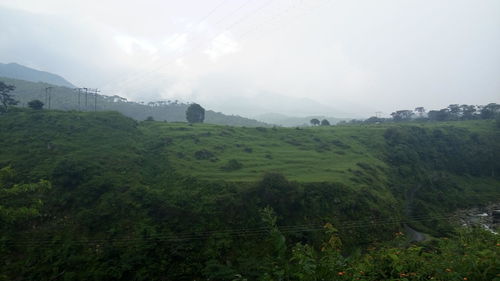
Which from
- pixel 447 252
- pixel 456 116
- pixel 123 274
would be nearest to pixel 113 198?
pixel 123 274

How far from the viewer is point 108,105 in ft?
517

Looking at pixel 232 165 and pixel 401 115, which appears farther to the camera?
pixel 401 115

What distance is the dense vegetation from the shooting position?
7.75 meters

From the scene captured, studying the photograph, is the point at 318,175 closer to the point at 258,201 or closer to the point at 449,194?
the point at 258,201

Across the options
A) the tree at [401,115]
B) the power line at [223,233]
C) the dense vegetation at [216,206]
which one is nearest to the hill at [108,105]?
the tree at [401,115]

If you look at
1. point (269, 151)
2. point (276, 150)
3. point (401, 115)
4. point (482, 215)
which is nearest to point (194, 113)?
point (276, 150)

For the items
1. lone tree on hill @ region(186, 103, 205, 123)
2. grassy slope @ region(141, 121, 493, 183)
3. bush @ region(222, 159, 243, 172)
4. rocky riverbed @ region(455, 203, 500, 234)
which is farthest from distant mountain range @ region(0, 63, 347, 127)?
rocky riverbed @ region(455, 203, 500, 234)

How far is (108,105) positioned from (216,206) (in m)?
145

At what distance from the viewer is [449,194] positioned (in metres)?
54.8

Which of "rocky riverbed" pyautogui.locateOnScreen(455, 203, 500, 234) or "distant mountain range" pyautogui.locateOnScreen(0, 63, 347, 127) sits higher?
"distant mountain range" pyautogui.locateOnScreen(0, 63, 347, 127)

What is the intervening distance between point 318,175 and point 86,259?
102ft

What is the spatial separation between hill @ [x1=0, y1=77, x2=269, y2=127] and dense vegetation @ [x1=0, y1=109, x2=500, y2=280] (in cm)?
8682

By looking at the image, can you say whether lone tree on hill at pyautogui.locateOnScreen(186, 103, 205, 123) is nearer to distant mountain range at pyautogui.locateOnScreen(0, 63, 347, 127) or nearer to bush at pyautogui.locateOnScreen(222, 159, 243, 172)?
distant mountain range at pyautogui.locateOnScreen(0, 63, 347, 127)

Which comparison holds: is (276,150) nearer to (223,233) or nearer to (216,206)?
(216,206)
